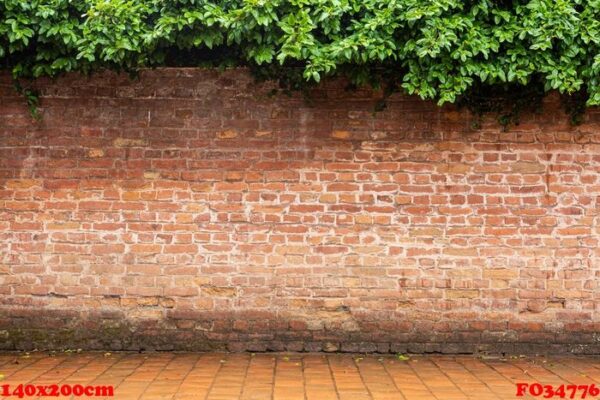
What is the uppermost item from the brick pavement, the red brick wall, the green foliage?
the green foliage

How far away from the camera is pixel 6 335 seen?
618 cm

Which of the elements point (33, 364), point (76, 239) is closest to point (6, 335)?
point (33, 364)

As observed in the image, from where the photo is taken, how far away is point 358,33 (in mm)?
5293

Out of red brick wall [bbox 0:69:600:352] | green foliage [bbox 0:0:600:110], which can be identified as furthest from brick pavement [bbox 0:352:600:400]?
green foliage [bbox 0:0:600:110]

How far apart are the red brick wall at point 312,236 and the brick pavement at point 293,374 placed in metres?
0.20

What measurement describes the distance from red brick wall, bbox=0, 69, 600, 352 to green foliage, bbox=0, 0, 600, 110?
0.81 meters

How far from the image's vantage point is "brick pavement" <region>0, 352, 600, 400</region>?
16.3ft

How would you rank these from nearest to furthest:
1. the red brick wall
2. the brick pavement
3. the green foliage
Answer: the brick pavement < the green foliage < the red brick wall

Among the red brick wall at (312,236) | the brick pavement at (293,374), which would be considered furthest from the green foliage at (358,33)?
the brick pavement at (293,374)

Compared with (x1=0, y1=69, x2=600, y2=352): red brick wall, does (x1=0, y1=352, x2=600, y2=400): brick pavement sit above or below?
below

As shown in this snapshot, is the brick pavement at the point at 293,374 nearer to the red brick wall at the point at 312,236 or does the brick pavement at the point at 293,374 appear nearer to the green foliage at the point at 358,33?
the red brick wall at the point at 312,236

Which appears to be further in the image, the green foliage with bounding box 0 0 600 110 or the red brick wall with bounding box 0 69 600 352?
the red brick wall with bounding box 0 69 600 352

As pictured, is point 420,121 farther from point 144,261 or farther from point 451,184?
point 144,261

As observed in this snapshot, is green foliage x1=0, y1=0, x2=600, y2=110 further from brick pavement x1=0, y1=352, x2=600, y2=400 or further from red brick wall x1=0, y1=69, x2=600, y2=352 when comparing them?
brick pavement x1=0, y1=352, x2=600, y2=400
